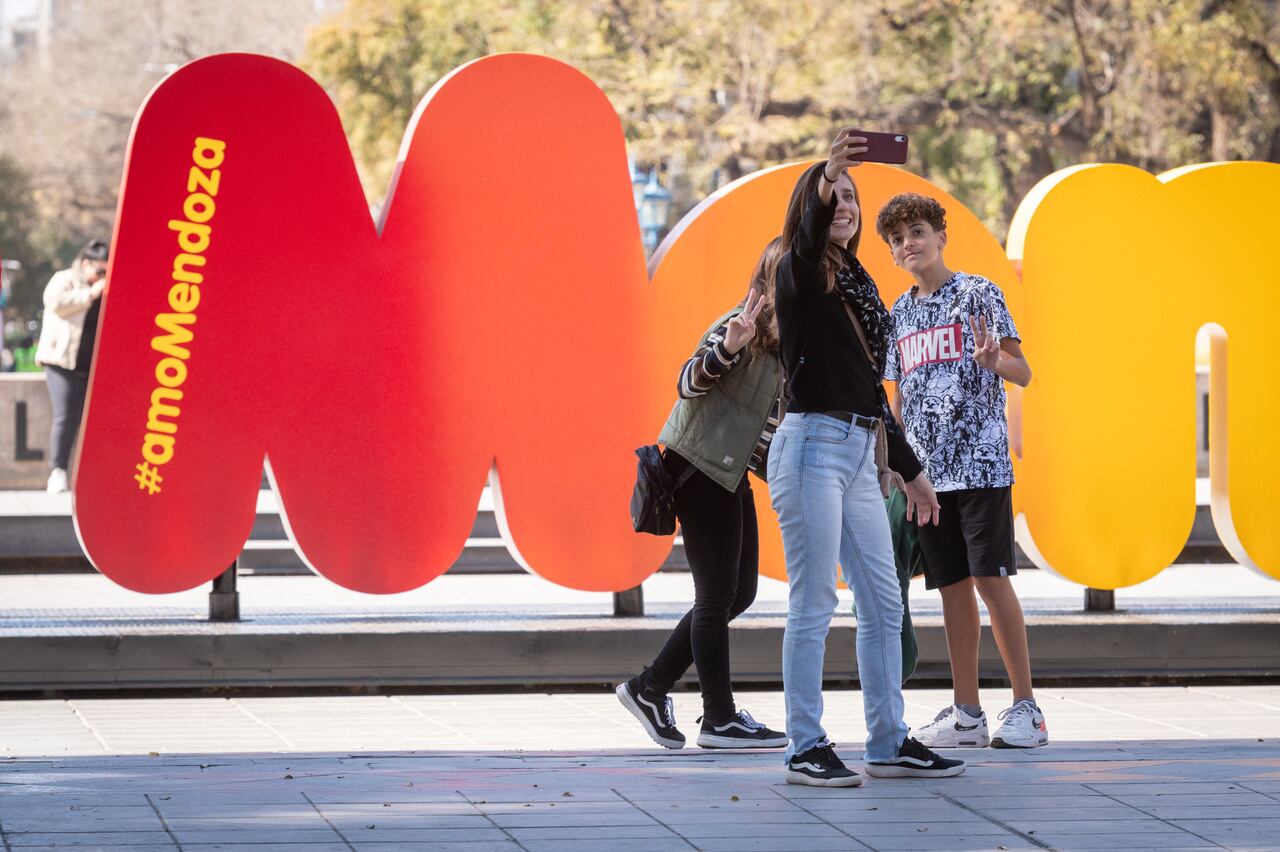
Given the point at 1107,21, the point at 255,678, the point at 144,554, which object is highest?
the point at 1107,21

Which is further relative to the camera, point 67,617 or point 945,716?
point 67,617

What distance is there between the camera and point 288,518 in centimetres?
788

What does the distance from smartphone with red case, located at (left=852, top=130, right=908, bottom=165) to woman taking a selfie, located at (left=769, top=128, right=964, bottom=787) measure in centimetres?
13

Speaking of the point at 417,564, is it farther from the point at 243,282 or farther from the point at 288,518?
the point at 243,282

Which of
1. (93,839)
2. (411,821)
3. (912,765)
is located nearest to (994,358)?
(912,765)

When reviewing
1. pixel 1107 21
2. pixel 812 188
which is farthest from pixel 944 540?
pixel 1107 21

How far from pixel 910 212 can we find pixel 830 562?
1349mm

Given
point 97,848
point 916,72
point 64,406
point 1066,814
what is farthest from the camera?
point 916,72

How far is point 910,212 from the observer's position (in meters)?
6.08

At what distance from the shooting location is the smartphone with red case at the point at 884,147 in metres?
5.13

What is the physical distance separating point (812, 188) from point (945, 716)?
6.63ft

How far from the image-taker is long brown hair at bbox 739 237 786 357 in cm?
546

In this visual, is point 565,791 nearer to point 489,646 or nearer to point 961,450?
point 961,450

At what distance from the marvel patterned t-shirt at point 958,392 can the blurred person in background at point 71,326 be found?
9.42m
